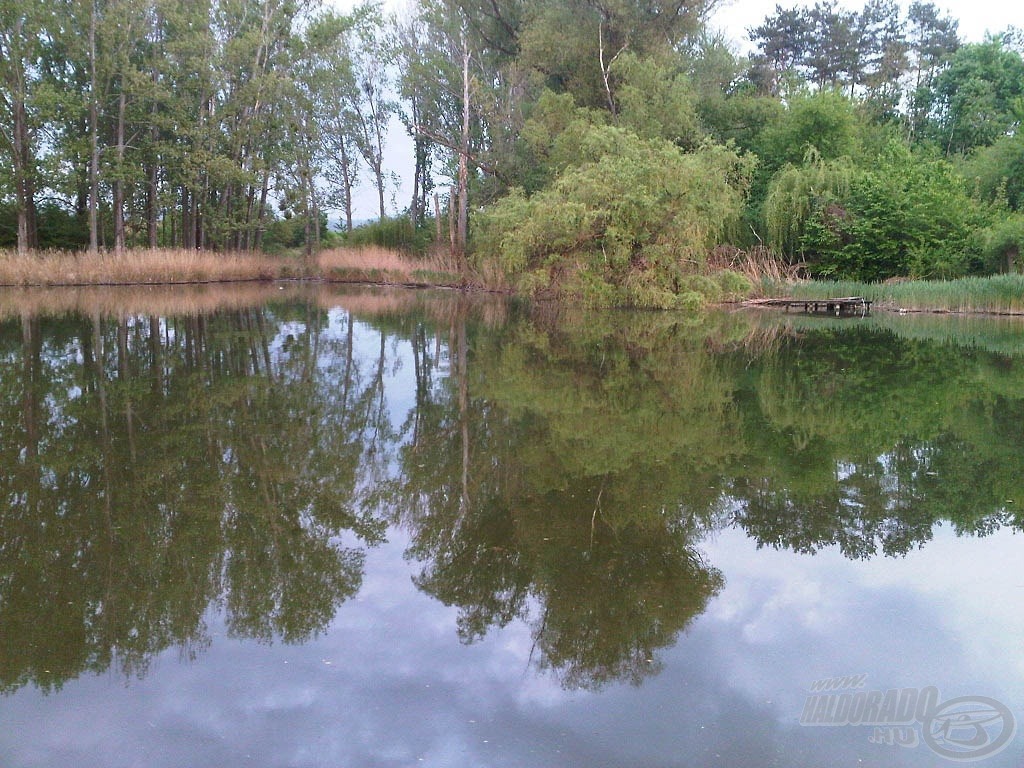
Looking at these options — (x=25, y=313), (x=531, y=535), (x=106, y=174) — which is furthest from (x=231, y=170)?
(x=531, y=535)

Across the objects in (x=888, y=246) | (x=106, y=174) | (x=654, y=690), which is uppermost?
(x=106, y=174)

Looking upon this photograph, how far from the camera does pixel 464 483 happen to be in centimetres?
585

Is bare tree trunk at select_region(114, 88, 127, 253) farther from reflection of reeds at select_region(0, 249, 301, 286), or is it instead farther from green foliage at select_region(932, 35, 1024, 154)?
green foliage at select_region(932, 35, 1024, 154)

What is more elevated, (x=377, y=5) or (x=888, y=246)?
(x=377, y=5)

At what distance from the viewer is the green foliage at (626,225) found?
20656mm

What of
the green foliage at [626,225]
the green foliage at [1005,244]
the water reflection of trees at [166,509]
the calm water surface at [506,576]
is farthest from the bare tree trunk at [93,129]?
the green foliage at [1005,244]

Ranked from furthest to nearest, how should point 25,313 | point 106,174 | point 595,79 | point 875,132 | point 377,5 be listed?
point 377,5 → point 875,132 → point 595,79 → point 106,174 → point 25,313

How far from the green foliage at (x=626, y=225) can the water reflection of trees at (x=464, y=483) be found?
9.36m

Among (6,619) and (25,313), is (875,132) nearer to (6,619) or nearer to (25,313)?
(25,313)

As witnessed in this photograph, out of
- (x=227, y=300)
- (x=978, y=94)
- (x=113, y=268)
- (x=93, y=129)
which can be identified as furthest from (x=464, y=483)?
(x=978, y=94)

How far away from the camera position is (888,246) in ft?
81.2


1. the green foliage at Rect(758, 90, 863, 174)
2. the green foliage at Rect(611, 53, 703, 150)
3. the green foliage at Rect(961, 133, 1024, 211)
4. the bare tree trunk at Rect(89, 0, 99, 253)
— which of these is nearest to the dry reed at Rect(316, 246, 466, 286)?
the green foliage at Rect(611, 53, 703, 150)

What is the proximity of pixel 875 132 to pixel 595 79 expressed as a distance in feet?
38.7

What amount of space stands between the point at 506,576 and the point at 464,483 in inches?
63.5
